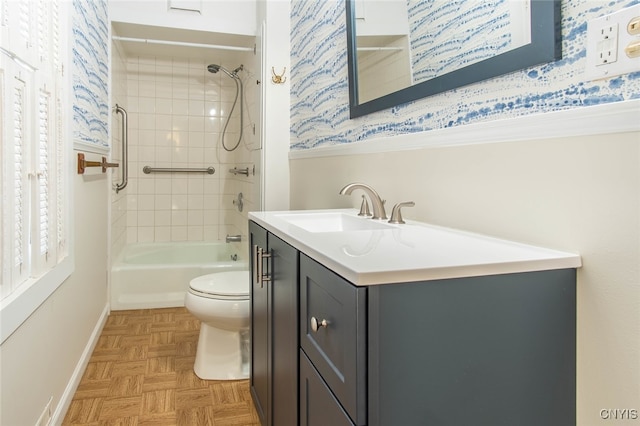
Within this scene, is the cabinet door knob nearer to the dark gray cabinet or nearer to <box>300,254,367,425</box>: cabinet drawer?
<box>300,254,367,425</box>: cabinet drawer

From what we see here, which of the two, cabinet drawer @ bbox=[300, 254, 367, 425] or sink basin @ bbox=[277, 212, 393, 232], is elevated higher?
sink basin @ bbox=[277, 212, 393, 232]

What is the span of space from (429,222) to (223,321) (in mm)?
1164

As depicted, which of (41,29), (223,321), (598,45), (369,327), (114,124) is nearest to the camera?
(369,327)

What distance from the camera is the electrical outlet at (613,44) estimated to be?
0.77m

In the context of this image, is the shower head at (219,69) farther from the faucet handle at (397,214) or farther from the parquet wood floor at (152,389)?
the faucet handle at (397,214)

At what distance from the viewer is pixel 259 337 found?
1.69 meters

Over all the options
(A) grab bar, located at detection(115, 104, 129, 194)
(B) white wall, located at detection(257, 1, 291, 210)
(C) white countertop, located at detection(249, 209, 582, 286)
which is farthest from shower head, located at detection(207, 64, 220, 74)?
(C) white countertop, located at detection(249, 209, 582, 286)

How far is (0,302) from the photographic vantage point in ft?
3.83

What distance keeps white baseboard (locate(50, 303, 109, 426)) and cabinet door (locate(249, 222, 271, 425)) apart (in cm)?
75

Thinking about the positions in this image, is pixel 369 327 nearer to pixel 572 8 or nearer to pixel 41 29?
pixel 572 8

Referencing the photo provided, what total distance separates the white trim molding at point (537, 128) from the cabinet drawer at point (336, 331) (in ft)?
1.81

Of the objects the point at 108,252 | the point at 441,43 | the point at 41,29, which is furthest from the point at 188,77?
the point at 441,43

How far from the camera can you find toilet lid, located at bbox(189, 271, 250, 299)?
210cm

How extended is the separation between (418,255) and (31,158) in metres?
1.26
